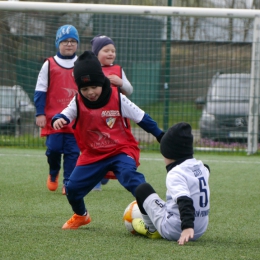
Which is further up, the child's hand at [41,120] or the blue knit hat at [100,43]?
the blue knit hat at [100,43]

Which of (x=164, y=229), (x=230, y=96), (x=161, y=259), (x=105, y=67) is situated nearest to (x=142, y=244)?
(x=164, y=229)

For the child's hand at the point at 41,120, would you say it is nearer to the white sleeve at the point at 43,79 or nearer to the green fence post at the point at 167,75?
the white sleeve at the point at 43,79

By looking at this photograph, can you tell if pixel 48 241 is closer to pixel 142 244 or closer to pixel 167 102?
pixel 142 244

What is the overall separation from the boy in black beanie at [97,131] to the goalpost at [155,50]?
6.09m

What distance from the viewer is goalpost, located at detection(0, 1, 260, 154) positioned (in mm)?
10625

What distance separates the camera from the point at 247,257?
3.51m

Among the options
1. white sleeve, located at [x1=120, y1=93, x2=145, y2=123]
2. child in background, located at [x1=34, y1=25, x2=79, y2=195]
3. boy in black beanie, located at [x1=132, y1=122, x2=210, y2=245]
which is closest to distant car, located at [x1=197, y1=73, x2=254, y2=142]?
child in background, located at [x1=34, y1=25, x2=79, y2=195]

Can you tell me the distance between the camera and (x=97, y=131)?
4.49 m

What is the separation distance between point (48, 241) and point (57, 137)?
2.49 meters

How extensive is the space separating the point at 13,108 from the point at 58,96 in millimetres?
4906

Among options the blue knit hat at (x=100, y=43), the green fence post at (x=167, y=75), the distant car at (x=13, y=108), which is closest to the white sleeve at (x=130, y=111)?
the blue knit hat at (x=100, y=43)

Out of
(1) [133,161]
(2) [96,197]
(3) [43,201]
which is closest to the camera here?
(1) [133,161]

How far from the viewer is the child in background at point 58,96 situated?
6191mm

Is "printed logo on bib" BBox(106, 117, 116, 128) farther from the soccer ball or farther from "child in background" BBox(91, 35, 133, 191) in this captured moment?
"child in background" BBox(91, 35, 133, 191)
